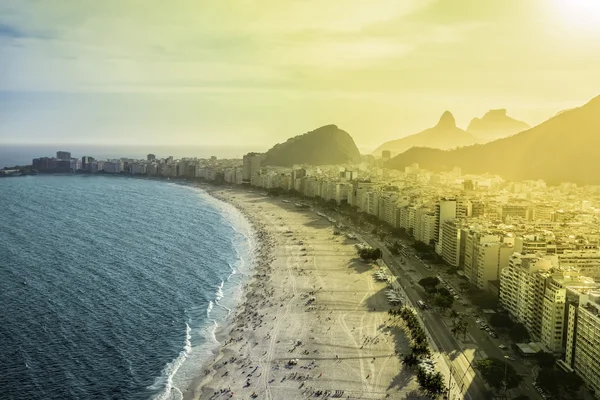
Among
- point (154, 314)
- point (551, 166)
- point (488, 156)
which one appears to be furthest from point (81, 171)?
point (154, 314)

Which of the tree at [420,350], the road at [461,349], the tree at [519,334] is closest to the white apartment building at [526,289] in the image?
the tree at [519,334]

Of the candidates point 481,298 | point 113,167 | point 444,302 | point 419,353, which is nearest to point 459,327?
point 444,302

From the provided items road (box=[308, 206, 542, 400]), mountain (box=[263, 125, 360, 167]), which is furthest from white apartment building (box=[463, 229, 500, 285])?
mountain (box=[263, 125, 360, 167])

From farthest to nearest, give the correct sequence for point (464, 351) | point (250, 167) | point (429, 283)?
point (250, 167), point (429, 283), point (464, 351)

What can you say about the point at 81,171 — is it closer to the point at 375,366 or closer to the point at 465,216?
the point at 465,216

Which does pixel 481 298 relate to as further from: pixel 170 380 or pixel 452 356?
pixel 170 380

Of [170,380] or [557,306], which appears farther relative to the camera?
[557,306]
